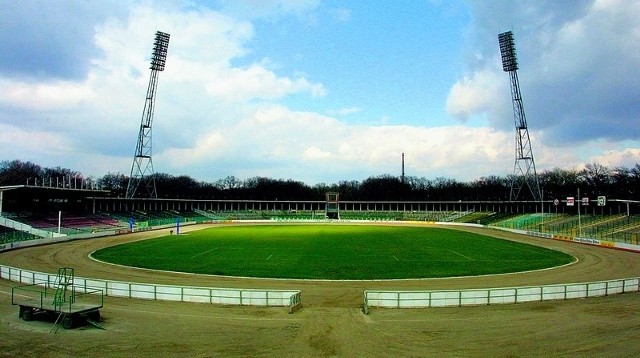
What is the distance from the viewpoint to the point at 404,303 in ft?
85.2

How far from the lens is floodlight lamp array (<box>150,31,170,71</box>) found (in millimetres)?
109938

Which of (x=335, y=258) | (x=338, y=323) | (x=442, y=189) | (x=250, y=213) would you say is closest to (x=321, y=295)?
(x=338, y=323)

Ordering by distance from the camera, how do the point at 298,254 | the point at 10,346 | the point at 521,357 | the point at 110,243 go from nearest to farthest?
the point at 521,357 → the point at 10,346 → the point at 298,254 → the point at 110,243

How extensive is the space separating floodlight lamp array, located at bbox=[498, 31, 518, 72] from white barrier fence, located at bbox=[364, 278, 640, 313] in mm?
85865

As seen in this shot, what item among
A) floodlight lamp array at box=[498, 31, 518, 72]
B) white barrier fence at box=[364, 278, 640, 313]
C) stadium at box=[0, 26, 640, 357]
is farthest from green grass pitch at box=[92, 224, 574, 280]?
floodlight lamp array at box=[498, 31, 518, 72]

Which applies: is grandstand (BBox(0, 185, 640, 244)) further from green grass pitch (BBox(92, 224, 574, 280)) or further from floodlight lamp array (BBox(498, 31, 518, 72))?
floodlight lamp array (BBox(498, 31, 518, 72))

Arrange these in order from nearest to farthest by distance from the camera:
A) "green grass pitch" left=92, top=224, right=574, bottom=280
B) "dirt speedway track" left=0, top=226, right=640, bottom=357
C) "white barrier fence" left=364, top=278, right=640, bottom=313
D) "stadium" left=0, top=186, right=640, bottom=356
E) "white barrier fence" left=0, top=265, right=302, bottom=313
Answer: "dirt speedway track" left=0, top=226, right=640, bottom=357
"stadium" left=0, top=186, right=640, bottom=356
"white barrier fence" left=364, top=278, right=640, bottom=313
"white barrier fence" left=0, top=265, right=302, bottom=313
"green grass pitch" left=92, top=224, right=574, bottom=280

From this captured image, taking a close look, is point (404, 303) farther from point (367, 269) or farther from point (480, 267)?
point (480, 267)

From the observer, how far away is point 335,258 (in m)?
50.0

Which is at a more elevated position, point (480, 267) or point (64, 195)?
point (64, 195)

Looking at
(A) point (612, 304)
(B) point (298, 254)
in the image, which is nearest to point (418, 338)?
(A) point (612, 304)

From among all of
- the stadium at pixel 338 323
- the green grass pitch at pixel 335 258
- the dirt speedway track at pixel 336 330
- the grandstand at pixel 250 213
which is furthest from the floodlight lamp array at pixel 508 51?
the dirt speedway track at pixel 336 330

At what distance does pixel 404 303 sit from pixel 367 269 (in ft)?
52.3

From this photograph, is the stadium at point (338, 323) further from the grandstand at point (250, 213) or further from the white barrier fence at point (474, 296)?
the grandstand at point (250, 213)
